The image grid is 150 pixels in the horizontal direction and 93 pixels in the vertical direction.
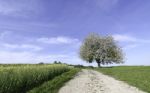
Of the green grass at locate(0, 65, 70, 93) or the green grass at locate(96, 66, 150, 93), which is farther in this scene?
the green grass at locate(96, 66, 150, 93)

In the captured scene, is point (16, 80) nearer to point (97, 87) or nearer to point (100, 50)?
point (97, 87)

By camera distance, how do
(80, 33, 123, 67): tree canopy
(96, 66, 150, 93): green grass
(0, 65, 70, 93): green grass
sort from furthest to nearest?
(80, 33, 123, 67): tree canopy → (96, 66, 150, 93): green grass → (0, 65, 70, 93): green grass

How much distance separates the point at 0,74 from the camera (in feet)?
60.1

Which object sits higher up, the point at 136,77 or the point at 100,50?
the point at 100,50

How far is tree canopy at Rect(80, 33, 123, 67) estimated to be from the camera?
104 m

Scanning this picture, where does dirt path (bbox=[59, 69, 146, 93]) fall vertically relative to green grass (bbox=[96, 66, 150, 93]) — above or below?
below

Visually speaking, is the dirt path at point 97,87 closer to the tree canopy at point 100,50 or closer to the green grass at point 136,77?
the green grass at point 136,77

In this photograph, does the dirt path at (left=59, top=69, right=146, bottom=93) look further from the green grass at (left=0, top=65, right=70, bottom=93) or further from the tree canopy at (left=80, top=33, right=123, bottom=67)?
the tree canopy at (left=80, top=33, right=123, bottom=67)

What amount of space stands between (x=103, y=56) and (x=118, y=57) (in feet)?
21.4

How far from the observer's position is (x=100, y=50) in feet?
341

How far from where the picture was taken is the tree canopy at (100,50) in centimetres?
10400

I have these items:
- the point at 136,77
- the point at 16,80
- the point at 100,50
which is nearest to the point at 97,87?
the point at 16,80

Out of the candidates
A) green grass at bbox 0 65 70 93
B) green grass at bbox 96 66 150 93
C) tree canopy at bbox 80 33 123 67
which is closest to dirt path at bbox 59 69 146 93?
green grass at bbox 96 66 150 93

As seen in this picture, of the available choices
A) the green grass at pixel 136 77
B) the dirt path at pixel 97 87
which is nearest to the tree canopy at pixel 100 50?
the green grass at pixel 136 77
